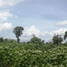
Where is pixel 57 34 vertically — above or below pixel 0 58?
above

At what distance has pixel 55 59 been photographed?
4.18 meters

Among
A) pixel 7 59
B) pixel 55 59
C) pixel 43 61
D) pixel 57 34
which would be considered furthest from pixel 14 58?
pixel 57 34

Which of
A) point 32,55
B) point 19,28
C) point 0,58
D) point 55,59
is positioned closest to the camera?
point 55,59

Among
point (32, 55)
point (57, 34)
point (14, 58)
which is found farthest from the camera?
point (57, 34)

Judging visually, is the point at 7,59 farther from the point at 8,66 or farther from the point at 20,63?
the point at 20,63

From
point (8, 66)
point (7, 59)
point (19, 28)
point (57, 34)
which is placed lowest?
point (8, 66)

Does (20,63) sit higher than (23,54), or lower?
lower

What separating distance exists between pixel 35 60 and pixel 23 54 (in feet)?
2.40

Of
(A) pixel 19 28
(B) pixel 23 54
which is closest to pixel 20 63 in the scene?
(B) pixel 23 54

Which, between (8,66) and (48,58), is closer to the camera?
(48,58)

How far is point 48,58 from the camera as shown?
4.34m

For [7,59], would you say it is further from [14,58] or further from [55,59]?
[55,59]

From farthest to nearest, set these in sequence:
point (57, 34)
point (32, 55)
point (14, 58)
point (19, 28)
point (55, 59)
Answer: point (19, 28) → point (57, 34) → point (14, 58) → point (32, 55) → point (55, 59)

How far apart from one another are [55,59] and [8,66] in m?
2.18
